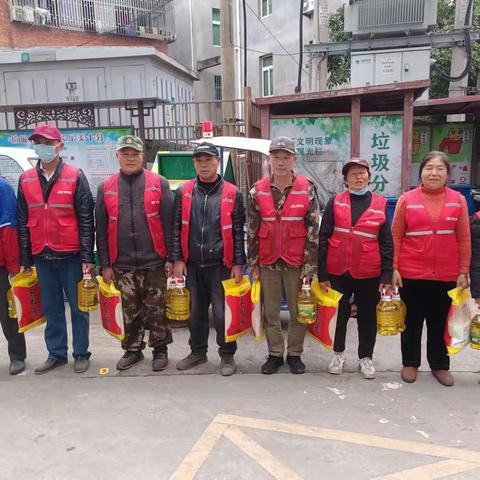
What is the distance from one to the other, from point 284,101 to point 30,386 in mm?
4342

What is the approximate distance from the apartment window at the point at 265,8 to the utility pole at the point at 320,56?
24.7ft

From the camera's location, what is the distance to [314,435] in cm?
295

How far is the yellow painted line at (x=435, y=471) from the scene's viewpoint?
8.30 ft

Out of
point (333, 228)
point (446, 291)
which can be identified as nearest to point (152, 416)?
point (333, 228)

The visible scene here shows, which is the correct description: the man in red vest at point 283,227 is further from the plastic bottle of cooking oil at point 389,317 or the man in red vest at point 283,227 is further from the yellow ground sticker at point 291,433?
the yellow ground sticker at point 291,433

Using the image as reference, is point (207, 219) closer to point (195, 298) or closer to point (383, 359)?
point (195, 298)

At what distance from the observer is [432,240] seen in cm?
338

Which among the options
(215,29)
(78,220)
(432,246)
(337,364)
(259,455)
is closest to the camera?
(259,455)

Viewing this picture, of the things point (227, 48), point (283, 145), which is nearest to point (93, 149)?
point (283, 145)

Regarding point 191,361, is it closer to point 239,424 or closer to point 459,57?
point 239,424

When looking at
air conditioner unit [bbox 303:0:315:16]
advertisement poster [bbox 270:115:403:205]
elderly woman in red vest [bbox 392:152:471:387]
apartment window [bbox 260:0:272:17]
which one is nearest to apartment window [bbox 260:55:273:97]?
apartment window [bbox 260:0:272:17]

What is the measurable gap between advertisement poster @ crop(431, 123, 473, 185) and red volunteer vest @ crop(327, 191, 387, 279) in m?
5.49

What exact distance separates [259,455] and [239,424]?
0.37 meters

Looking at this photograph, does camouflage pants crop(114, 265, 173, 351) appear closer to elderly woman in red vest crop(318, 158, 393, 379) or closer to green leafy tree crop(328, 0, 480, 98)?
elderly woman in red vest crop(318, 158, 393, 379)
